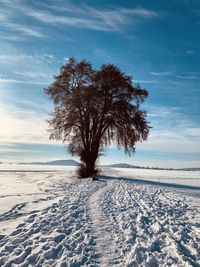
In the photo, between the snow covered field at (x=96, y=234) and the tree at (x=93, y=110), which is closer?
the snow covered field at (x=96, y=234)

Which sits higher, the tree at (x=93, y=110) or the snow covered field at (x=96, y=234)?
the tree at (x=93, y=110)

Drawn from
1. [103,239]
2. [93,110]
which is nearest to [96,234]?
[103,239]

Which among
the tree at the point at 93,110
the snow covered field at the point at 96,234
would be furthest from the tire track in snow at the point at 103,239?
the tree at the point at 93,110

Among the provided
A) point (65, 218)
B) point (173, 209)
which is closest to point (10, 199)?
point (65, 218)

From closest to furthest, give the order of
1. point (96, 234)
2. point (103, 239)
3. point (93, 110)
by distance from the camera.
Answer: point (103, 239) < point (96, 234) < point (93, 110)

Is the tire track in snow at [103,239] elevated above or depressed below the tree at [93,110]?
below

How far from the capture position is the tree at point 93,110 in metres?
27.1

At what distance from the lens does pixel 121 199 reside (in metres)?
13.3

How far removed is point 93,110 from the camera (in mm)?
27344

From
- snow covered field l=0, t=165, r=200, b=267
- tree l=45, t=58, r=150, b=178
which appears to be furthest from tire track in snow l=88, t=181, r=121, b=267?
tree l=45, t=58, r=150, b=178

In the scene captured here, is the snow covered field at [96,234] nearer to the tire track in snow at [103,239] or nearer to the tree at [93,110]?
the tire track in snow at [103,239]

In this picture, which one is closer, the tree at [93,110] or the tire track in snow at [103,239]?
the tire track in snow at [103,239]

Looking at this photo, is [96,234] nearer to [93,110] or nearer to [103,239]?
[103,239]

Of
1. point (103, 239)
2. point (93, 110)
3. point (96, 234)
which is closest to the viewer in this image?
point (103, 239)
